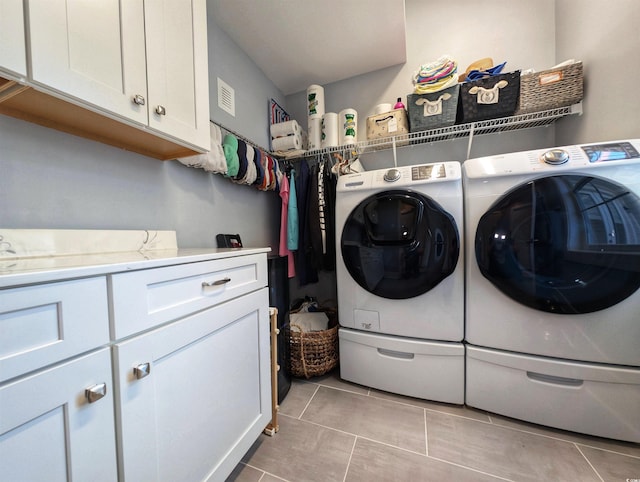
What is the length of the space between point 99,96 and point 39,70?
0.11 m

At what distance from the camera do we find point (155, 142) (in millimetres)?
849

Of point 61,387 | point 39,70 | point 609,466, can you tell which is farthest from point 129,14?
point 609,466

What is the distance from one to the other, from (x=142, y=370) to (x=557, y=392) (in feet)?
5.10

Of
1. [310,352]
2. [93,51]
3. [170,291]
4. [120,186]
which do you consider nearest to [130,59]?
[93,51]

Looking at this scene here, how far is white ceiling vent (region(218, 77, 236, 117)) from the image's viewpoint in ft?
4.32

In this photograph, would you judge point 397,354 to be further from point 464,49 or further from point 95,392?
point 464,49

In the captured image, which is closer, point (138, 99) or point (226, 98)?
point (138, 99)

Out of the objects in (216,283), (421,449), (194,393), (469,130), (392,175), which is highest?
(469,130)

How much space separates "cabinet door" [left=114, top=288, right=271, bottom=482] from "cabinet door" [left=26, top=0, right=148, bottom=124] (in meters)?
0.64

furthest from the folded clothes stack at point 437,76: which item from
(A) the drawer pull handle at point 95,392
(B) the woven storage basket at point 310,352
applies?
(A) the drawer pull handle at point 95,392

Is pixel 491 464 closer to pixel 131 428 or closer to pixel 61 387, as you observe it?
pixel 131 428

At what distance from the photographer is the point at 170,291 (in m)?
0.57

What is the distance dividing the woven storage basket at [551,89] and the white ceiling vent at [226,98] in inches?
68.0

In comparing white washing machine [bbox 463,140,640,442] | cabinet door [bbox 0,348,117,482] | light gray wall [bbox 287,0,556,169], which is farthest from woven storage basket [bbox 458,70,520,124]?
cabinet door [bbox 0,348,117,482]
